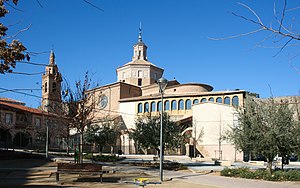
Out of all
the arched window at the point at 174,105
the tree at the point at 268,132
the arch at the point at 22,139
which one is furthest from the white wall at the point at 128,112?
the tree at the point at 268,132

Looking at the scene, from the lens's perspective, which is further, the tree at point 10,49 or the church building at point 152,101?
the church building at point 152,101

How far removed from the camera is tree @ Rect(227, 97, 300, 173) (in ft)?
60.7

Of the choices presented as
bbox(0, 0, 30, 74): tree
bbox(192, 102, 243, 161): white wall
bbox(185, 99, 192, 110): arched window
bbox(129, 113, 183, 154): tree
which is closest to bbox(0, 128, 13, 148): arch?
bbox(192, 102, 243, 161): white wall

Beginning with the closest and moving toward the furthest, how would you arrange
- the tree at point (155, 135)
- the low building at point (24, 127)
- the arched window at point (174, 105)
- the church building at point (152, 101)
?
the tree at point (155, 135)
the church building at point (152, 101)
the low building at point (24, 127)
the arched window at point (174, 105)

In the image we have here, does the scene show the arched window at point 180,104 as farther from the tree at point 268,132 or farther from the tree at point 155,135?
the tree at point 268,132

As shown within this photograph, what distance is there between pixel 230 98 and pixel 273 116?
3578cm

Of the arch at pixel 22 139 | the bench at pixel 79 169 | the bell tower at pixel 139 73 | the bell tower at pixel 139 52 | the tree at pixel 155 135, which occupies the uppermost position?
the bell tower at pixel 139 52

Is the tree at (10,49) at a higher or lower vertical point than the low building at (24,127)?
higher

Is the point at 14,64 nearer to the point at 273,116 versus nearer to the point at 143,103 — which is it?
the point at 273,116

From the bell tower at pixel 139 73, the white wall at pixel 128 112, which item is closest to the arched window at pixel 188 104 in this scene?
the white wall at pixel 128 112

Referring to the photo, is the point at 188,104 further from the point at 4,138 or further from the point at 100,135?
the point at 4,138

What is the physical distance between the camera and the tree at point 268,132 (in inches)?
729

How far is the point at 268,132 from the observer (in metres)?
18.4

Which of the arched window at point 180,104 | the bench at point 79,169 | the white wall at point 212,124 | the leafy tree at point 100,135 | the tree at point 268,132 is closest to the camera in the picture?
the bench at point 79,169
